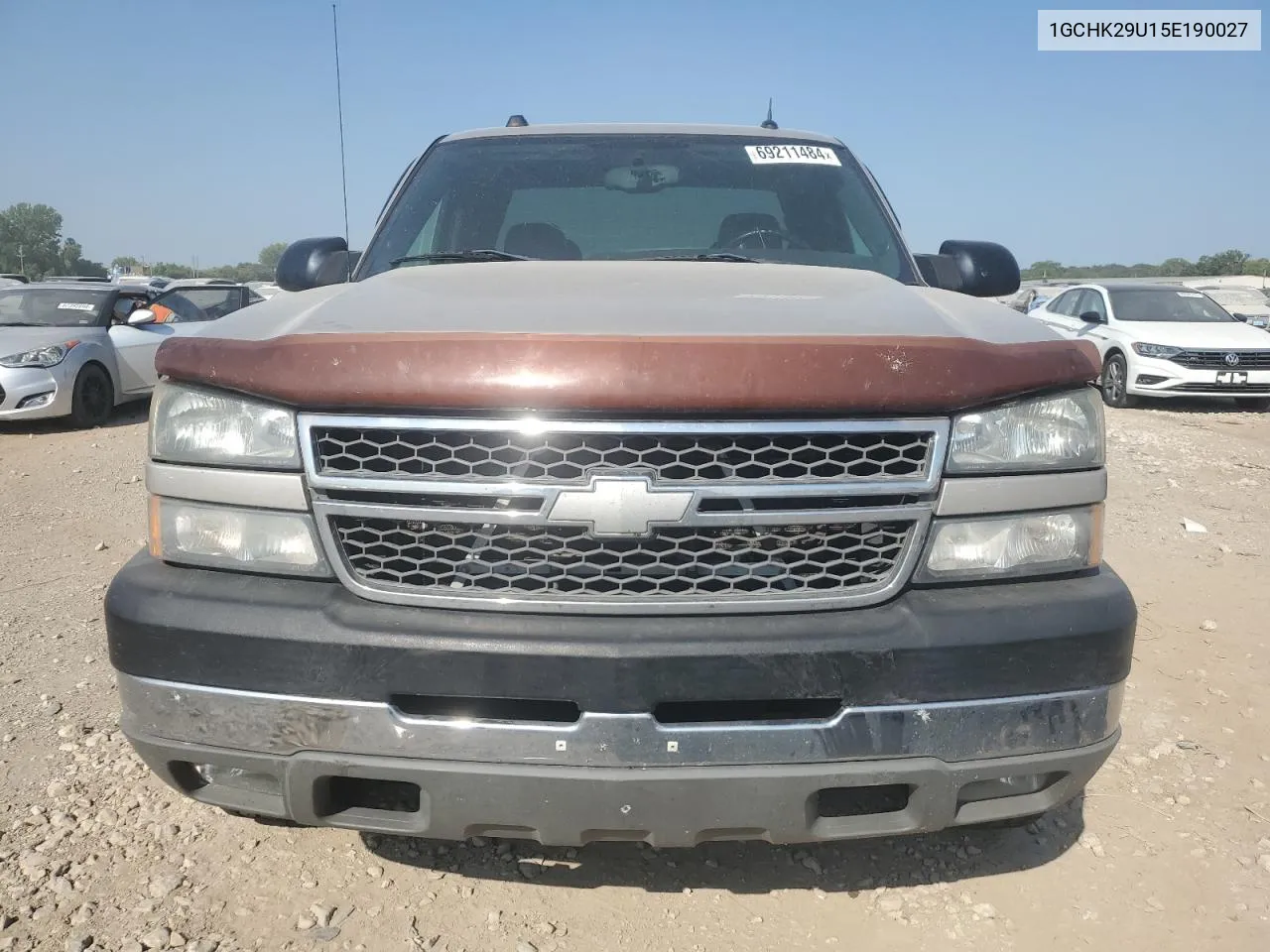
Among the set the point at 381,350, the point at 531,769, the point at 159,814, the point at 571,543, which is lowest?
the point at 159,814

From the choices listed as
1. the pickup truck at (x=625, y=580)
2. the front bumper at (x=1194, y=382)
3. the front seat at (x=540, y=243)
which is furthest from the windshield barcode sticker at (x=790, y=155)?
the front bumper at (x=1194, y=382)

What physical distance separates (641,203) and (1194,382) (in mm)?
10671

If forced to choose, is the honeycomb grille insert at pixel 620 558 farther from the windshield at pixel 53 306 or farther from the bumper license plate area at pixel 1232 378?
the bumper license plate area at pixel 1232 378

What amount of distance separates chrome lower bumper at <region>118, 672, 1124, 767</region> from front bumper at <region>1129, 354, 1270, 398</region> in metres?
11.4

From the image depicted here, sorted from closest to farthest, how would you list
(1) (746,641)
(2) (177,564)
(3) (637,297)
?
(1) (746,641)
(2) (177,564)
(3) (637,297)

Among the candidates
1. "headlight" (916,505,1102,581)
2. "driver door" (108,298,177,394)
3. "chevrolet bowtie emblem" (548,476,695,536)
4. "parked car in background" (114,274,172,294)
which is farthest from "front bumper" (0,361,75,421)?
"headlight" (916,505,1102,581)

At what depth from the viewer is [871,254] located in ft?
10.3

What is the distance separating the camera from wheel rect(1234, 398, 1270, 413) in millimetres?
12688

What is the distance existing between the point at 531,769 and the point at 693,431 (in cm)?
68

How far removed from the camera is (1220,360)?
11742 millimetres

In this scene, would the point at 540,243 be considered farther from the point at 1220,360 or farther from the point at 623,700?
the point at 1220,360

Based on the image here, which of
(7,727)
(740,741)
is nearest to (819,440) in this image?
(740,741)

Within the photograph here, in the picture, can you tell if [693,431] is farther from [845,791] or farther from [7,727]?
[7,727]

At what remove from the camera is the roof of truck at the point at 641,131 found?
3557mm
